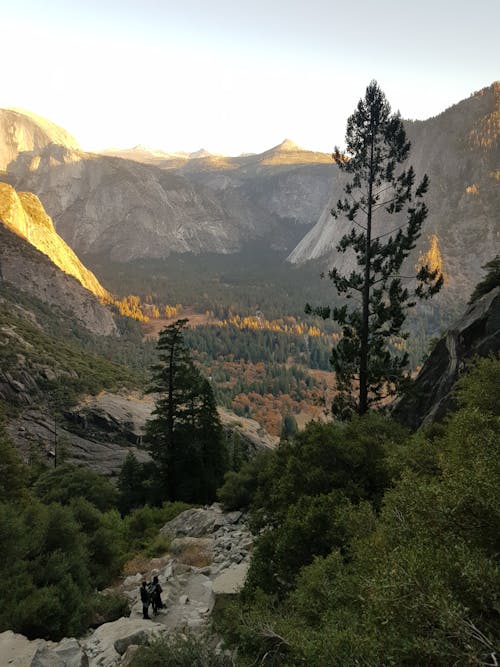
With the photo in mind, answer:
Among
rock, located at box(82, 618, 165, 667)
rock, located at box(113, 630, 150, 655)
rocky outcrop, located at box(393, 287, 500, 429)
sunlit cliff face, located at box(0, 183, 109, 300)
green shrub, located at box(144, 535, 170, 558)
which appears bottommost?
green shrub, located at box(144, 535, 170, 558)

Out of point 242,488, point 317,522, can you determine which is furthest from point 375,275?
point 242,488

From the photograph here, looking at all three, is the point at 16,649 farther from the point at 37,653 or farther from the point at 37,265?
the point at 37,265

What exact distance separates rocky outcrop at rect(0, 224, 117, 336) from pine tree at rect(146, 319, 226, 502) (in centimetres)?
9282

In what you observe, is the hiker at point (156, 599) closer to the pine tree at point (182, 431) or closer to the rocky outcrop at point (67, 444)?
the pine tree at point (182, 431)

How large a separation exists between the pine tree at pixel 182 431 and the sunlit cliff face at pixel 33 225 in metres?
112

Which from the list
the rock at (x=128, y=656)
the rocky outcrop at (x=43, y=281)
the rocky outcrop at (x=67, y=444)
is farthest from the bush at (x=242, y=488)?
the rocky outcrop at (x=43, y=281)

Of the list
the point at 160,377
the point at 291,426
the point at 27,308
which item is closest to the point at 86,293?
the point at 27,308

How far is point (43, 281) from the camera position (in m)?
116

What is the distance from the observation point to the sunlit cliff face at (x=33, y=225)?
12388cm

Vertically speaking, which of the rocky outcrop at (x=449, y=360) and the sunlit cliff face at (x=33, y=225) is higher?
the sunlit cliff face at (x=33, y=225)

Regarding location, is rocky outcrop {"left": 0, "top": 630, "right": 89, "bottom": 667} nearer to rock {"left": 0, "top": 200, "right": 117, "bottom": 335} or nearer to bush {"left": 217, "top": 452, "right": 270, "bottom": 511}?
bush {"left": 217, "top": 452, "right": 270, "bottom": 511}

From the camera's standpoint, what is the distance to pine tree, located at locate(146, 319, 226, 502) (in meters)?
29.2

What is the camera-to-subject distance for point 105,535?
1850cm

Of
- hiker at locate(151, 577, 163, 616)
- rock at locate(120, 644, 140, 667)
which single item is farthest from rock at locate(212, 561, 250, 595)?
rock at locate(120, 644, 140, 667)
